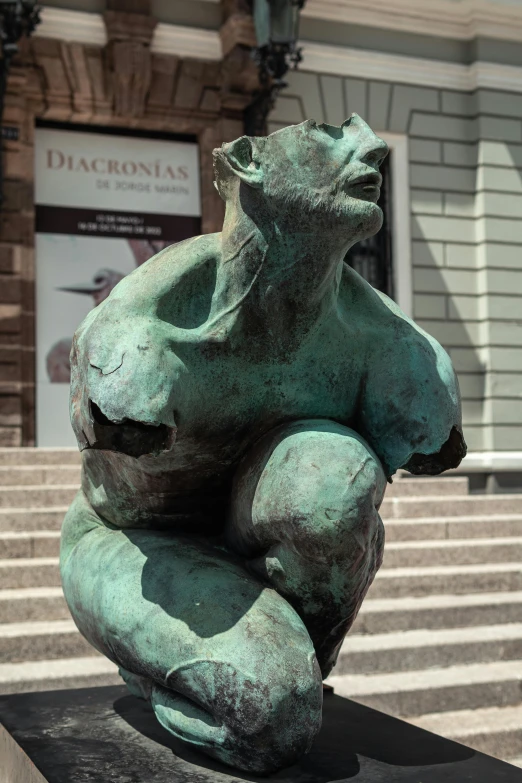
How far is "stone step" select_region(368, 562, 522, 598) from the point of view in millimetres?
5773

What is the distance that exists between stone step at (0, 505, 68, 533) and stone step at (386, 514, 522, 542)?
2192 millimetres

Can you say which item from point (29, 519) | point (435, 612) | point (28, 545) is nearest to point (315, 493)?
point (435, 612)

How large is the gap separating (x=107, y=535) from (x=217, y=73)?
1027 centimetres

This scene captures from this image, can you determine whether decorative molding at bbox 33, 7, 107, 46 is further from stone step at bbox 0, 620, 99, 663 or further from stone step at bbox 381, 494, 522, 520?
stone step at bbox 0, 620, 99, 663

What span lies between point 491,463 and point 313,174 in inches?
413

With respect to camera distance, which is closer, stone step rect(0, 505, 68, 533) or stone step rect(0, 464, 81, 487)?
stone step rect(0, 505, 68, 533)

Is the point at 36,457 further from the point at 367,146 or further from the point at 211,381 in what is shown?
the point at 367,146

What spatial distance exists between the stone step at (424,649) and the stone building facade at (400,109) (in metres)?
6.62

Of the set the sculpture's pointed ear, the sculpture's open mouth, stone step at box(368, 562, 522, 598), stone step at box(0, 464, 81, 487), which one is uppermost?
the sculpture's pointed ear

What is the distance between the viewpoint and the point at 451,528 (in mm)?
6977

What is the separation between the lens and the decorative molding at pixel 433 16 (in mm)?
12148

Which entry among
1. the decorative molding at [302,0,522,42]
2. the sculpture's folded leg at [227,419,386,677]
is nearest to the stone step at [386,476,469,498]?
the sculpture's folded leg at [227,419,386,677]

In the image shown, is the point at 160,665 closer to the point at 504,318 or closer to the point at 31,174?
the point at 31,174

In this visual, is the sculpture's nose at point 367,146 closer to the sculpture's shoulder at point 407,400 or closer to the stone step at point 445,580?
the sculpture's shoulder at point 407,400
